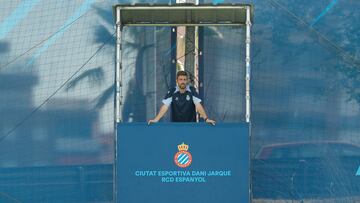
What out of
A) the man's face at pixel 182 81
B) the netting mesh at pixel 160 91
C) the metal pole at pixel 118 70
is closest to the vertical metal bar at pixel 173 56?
the netting mesh at pixel 160 91

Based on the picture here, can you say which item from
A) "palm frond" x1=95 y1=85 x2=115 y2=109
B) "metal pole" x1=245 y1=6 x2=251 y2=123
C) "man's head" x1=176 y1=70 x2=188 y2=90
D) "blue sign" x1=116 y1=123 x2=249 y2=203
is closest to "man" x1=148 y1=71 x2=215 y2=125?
"man's head" x1=176 y1=70 x2=188 y2=90

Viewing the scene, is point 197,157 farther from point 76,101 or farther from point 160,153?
point 76,101

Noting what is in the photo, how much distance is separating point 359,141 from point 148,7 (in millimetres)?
2580

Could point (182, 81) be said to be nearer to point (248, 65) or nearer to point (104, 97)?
point (248, 65)

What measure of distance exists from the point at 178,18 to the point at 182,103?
0.87 m

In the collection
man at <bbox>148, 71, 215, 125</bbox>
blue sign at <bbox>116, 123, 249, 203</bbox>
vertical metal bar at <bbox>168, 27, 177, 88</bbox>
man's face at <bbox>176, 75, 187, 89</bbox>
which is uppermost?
vertical metal bar at <bbox>168, 27, 177, 88</bbox>

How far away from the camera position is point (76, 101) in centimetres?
695

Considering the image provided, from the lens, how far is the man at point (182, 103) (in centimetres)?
646

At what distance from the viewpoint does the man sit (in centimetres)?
646

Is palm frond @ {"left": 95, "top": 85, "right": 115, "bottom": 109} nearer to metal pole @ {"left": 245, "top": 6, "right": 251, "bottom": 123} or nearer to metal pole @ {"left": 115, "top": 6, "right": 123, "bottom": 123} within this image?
metal pole @ {"left": 115, "top": 6, "right": 123, "bottom": 123}

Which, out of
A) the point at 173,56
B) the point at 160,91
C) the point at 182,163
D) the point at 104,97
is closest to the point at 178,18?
the point at 173,56

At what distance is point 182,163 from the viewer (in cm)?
623

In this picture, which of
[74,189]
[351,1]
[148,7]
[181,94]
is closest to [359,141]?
[351,1]

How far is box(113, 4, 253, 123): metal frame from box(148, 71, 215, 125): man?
1.50 ft
